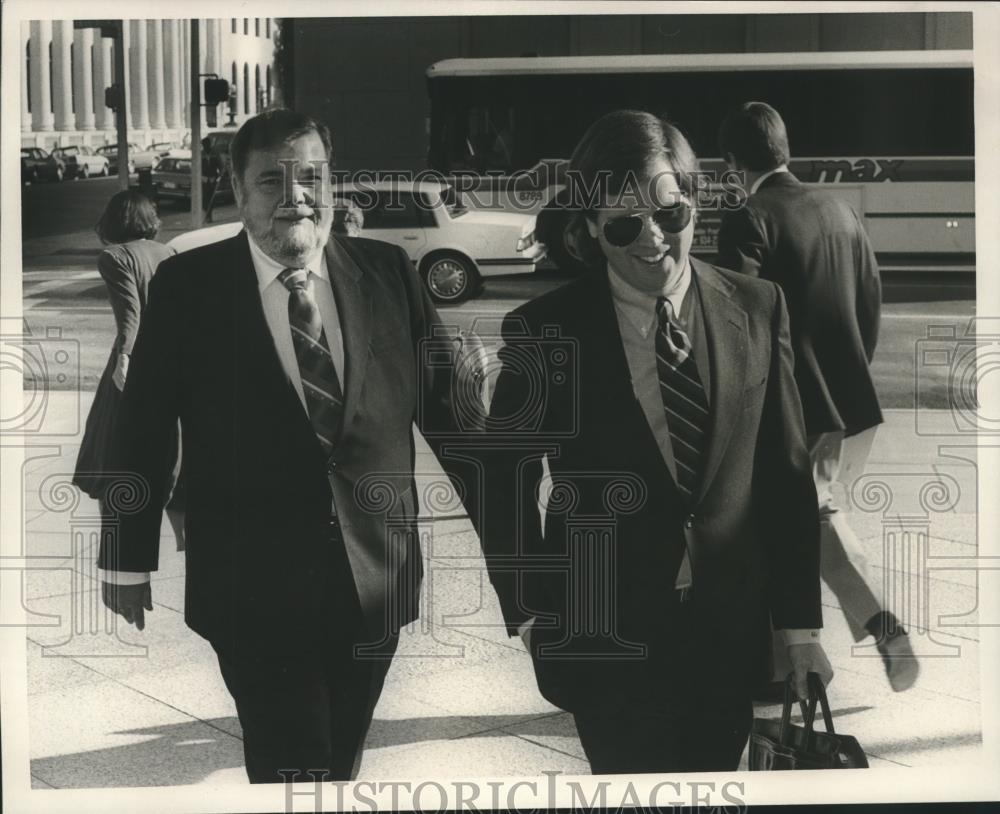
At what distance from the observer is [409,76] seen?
490 centimetres

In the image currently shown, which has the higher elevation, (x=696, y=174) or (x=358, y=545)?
(x=696, y=174)

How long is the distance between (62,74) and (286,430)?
130 centimetres

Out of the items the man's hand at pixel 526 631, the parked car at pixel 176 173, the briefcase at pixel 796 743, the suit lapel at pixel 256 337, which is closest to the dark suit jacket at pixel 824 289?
the briefcase at pixel 796 743

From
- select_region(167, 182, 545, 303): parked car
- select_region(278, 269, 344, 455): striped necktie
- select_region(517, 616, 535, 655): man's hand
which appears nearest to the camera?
select_region(278, 269, 344, 455): striped necktie

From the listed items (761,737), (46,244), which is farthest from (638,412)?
(46,244)

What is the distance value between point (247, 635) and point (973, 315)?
246 centimetres

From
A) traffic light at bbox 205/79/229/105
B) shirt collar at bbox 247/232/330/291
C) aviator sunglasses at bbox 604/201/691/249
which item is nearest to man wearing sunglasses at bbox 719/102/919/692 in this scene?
aviator sunglasses at bbox 604/201/691/249

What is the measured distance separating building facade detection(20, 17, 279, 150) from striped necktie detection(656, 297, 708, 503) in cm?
147

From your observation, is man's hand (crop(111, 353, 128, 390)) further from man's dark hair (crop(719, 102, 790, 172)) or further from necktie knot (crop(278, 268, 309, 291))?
man's dark hair (crop(719, 102, 790, 172))

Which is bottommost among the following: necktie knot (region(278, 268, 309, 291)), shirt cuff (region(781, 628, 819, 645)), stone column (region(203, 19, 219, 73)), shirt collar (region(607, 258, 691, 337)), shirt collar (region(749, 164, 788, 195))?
shirt cuff (region(781, 628, 819, 645))

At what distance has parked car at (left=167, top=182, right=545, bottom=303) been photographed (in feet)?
15.7

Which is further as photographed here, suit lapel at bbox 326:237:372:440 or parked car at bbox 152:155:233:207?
parked car at bbox 152:155:233:207

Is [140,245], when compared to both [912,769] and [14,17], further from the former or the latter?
[912,769]

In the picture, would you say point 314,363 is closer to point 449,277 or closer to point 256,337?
point 256,337
